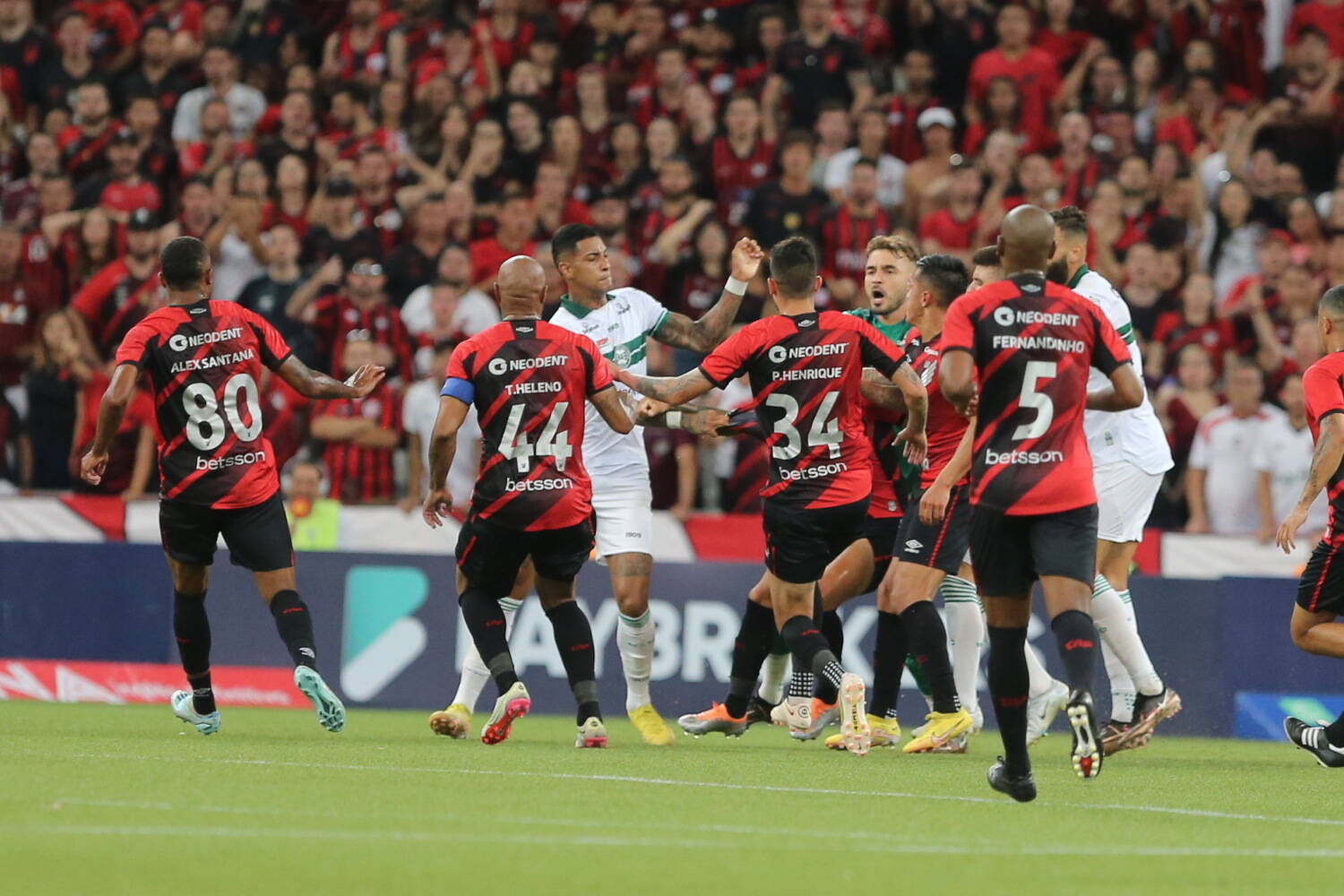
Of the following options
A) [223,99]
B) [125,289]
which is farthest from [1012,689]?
[223,99]

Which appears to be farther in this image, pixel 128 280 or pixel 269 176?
pixel 269 176

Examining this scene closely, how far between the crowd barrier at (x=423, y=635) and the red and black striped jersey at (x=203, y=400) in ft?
13.5

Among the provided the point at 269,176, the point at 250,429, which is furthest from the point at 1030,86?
the point at 250,429

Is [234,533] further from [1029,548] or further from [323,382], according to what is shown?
[1029,548]

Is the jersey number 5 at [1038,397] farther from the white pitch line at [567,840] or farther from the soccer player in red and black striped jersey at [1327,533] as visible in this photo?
the soccer player in red and black striped jersey at [1327,533]

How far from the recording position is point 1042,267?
25.3 feet

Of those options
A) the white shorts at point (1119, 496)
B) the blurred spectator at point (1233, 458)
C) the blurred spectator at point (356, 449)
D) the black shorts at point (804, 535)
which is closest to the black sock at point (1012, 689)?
the black shorts at point (804, 535)

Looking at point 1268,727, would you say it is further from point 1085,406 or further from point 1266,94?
point 1266,94

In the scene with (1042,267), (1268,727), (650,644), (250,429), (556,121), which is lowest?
(1268,727)

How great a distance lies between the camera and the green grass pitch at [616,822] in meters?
5.64

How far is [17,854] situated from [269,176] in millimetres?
14034

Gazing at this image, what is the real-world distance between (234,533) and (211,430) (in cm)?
55

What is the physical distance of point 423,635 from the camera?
566 inches

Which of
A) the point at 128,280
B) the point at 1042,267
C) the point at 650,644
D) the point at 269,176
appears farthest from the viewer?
the point at 269,176
